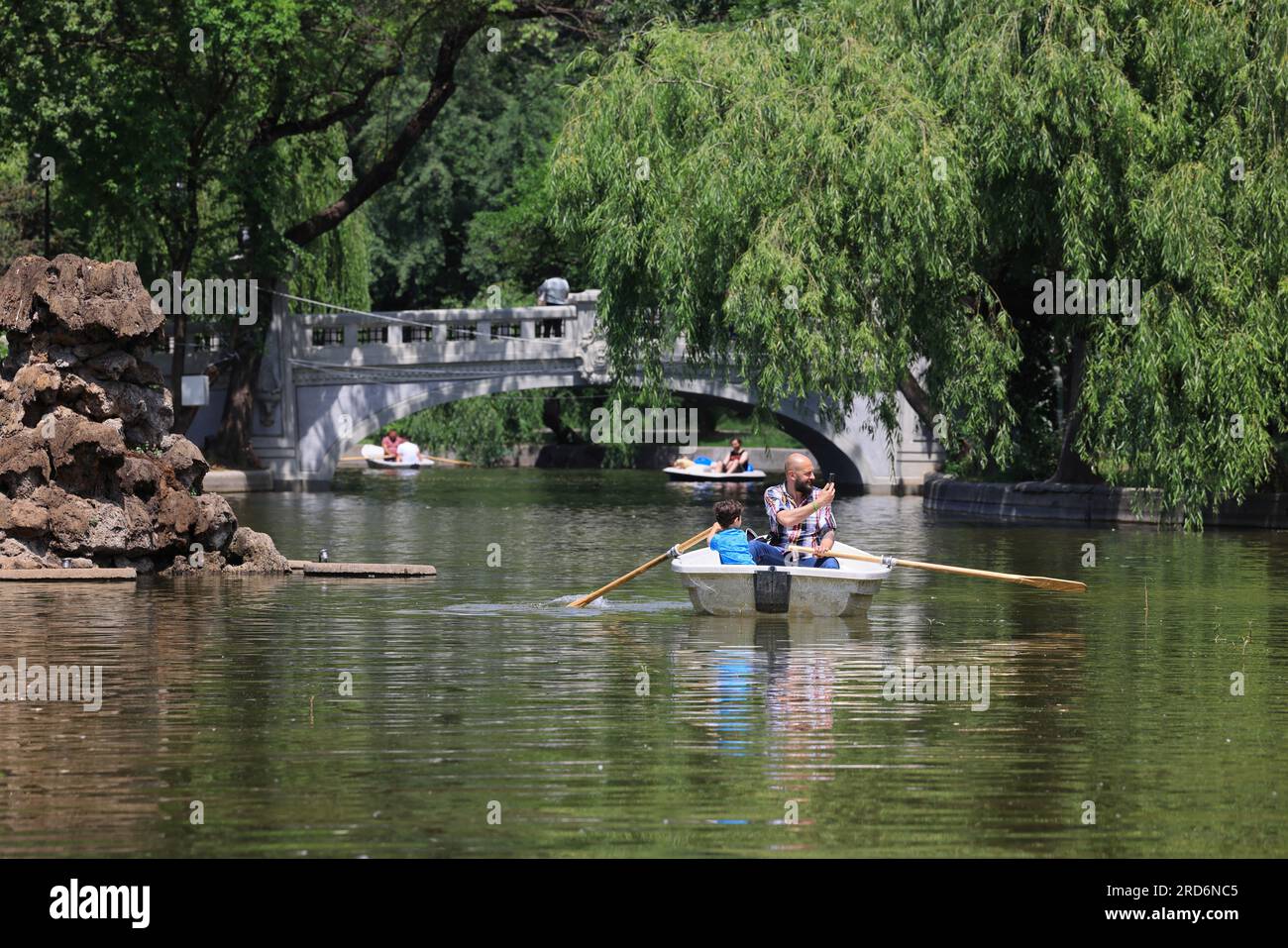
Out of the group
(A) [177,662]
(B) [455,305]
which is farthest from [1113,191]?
(B) [455,305]

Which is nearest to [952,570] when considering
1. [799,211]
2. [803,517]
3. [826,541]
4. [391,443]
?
[826,541]

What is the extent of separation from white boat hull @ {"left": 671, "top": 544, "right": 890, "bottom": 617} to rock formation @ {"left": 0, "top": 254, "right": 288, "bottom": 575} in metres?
6.20

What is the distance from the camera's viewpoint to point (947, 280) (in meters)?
26.3

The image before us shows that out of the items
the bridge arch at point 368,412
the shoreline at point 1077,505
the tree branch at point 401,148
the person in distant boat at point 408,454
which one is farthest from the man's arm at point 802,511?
the person in distant boat at point 408,454

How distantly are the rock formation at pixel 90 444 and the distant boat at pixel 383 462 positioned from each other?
35751mm

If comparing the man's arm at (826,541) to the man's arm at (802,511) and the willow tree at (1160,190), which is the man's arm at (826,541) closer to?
the man's arm at (802,511)

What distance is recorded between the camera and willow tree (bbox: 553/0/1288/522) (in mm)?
24516

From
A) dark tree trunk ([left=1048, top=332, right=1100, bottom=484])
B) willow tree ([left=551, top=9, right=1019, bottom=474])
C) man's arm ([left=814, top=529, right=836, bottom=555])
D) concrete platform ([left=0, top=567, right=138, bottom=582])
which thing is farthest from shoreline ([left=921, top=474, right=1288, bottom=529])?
concrete platform ([left=0, top=567, right=138, bottom=582])

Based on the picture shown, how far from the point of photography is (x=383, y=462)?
5809cm

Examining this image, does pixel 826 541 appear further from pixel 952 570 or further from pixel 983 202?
pixel 983 202

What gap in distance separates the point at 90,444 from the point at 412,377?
24662 mm

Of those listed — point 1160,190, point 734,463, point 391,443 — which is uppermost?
point 1160,190

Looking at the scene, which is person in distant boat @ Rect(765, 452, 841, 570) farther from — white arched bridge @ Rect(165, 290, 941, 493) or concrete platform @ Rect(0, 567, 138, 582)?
white arched bridge @ Rect(165, 290, 941, 493)
